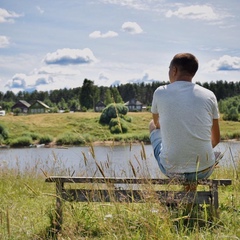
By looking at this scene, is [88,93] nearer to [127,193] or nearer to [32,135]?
[32,135]

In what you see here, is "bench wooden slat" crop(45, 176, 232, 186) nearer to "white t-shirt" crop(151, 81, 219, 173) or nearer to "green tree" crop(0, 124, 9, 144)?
"white t-shirt" crop(151, 81, 219, 173)

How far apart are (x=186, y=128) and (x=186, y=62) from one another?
1.72 feet

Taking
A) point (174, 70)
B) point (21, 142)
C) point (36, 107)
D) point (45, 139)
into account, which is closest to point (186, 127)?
point (174, 70)

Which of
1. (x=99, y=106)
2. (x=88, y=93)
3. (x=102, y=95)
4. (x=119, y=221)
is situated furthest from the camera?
(x=102, y=95)

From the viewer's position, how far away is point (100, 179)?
3.27 metres

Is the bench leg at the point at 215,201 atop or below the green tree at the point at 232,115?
atop

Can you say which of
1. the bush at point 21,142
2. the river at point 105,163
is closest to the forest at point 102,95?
the bush at point 21,142

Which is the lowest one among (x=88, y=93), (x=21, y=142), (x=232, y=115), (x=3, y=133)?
(x=21, y=142)

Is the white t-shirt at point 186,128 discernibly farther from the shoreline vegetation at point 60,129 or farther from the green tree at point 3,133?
the green tree at point 3,133

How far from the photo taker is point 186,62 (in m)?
3.33

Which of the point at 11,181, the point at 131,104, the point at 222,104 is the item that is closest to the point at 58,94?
the point at 131,104

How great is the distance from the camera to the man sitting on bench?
3.20 meters

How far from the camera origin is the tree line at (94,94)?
78688 millimetres

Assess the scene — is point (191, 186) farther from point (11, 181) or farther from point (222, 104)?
point (222, 104)
